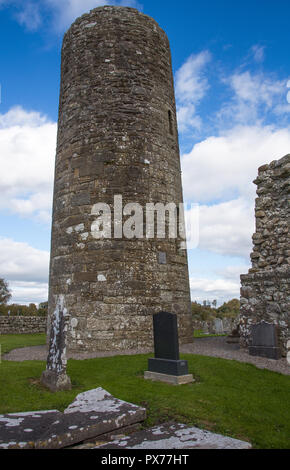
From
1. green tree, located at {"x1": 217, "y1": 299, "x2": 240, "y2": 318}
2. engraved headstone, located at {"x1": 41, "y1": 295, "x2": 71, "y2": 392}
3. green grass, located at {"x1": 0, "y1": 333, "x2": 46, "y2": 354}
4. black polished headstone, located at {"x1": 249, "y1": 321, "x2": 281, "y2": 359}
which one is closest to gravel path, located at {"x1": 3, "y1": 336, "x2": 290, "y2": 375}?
black polished headstone, located at {"x1": 249, "y1": 321, "x2": 281, "y2": 359}

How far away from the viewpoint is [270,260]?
8.97 meters

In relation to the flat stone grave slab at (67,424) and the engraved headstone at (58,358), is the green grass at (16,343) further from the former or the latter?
the flat stone grave slab at (67,424)

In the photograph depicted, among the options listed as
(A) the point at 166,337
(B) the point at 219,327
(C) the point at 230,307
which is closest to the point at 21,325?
(B) the point at 219,327

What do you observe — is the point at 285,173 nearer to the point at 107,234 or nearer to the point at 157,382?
the point at 107,234

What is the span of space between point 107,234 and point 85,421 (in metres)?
6.93

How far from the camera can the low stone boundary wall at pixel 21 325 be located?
59.7ft

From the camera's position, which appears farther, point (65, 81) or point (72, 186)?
point (65, 81)

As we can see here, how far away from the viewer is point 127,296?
386 inches

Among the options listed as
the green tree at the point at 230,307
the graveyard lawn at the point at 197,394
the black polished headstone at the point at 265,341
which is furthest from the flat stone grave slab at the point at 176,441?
the green tree at the point at 230,307

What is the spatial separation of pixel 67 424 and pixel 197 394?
8.34ft

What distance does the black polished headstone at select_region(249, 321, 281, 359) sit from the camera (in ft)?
26.3

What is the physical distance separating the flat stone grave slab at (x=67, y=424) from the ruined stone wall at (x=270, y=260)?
17.9 ft

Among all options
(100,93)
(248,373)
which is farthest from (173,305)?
(100,93)

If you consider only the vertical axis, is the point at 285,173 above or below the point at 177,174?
below
